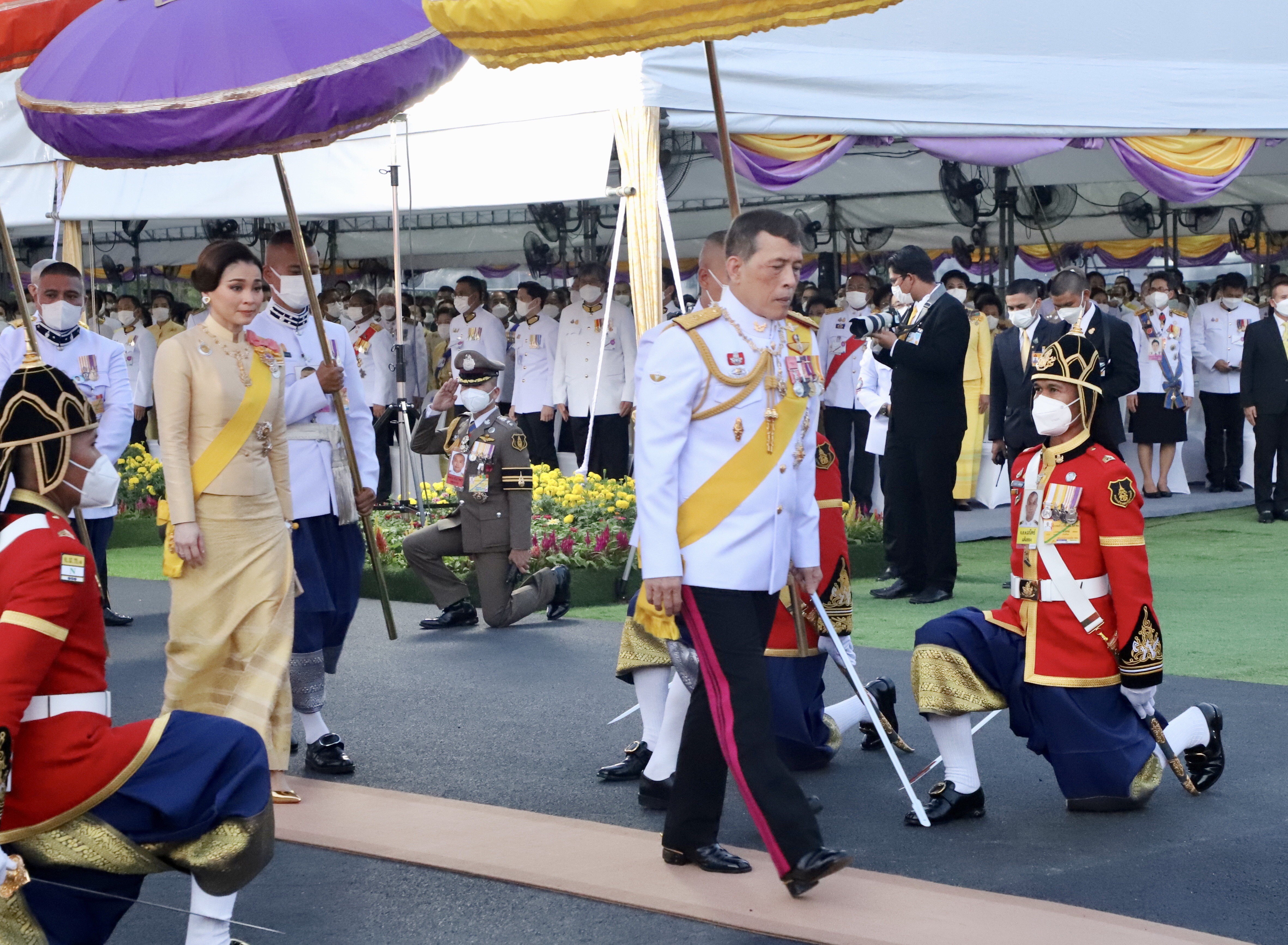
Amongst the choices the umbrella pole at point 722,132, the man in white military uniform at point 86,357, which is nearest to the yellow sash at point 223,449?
the umbrella pole at point 722,132

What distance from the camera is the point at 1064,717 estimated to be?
4.89m

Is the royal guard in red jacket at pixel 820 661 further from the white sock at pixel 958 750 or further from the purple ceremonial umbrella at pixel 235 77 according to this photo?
the purple ceremonial umbrella at pixel 235 77

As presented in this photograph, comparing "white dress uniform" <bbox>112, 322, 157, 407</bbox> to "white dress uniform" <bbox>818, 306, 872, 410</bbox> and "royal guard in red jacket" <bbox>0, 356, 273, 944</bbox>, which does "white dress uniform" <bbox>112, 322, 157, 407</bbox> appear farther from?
"royal guard in red jacket" <bbox>0, 356, 273, 944</bbox>

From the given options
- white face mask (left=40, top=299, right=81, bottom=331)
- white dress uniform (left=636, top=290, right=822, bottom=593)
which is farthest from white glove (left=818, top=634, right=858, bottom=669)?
white face mask (left=40, top=299, right=81, bottom=331)

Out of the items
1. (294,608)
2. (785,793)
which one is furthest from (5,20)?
(785,793)

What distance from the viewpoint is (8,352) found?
7.46m

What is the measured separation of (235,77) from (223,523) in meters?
1.38

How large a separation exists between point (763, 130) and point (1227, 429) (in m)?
6.87

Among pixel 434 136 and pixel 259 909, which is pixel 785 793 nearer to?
pixel 259 909

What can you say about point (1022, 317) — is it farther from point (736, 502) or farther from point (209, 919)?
point (209, 919)

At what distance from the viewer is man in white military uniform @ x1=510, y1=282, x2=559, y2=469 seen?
1486 centimetres

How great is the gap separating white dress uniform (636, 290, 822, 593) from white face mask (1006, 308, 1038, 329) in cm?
577

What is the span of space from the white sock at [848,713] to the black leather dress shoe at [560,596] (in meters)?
3.35

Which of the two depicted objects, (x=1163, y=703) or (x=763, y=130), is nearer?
(x=1163, y=703)
